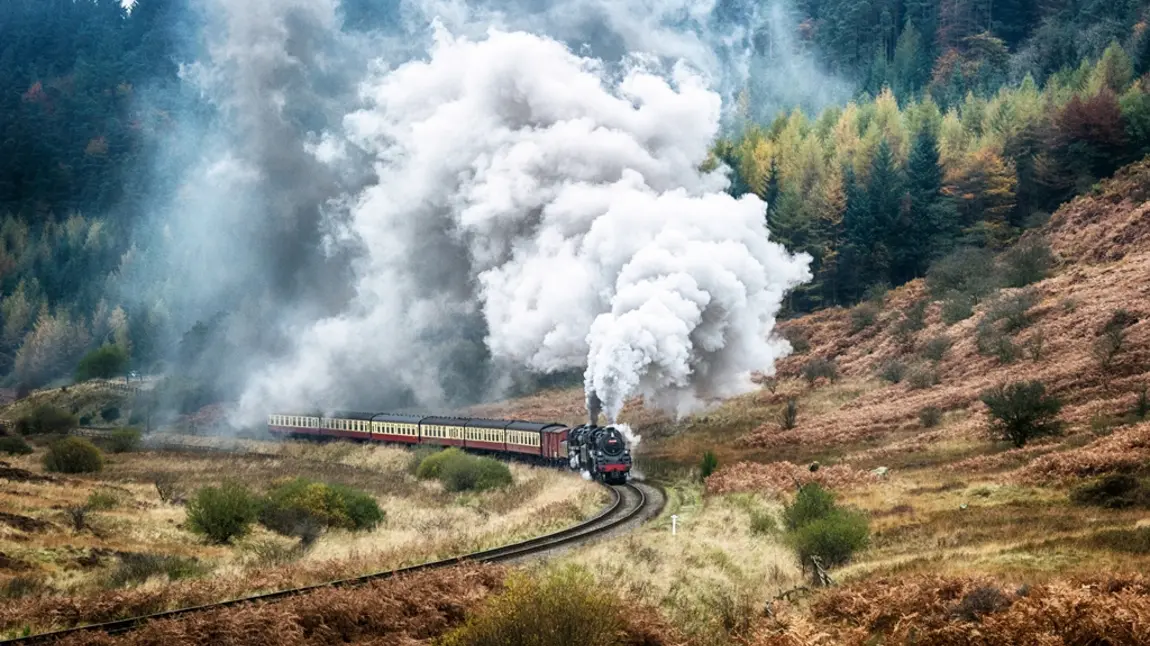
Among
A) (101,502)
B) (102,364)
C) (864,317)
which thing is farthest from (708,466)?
(102,364)

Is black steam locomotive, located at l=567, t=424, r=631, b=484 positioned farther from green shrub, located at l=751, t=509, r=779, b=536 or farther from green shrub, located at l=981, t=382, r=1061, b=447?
green shrub, located at l=981, t=382, r=1061, b=447

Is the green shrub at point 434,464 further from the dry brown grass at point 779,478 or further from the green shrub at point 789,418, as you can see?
the green shrub at point 789,418

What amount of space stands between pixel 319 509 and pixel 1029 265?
45.3 m

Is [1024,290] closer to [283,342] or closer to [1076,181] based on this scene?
[1076,181]

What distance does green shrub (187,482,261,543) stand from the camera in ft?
86.3

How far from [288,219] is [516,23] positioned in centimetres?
2159

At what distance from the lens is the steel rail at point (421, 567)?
15648 mm

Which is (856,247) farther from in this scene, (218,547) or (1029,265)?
(218,547)

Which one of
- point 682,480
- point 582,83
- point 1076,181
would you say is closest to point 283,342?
point 582,83

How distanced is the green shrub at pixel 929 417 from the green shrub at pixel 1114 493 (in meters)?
16.8

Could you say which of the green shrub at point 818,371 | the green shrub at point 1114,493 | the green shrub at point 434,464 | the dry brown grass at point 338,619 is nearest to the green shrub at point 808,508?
the green shrub at point 1114,493

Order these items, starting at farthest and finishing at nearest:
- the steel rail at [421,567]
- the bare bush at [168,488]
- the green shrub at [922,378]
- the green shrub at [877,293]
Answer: the green shrub at [877,293], the green shrub at [922,378], the bare bush at [168,488], the steel rail at [421,567]

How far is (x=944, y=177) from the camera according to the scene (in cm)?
7431

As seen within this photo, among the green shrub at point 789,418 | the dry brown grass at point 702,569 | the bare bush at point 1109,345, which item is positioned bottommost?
the dry brown grass at point 702,569
